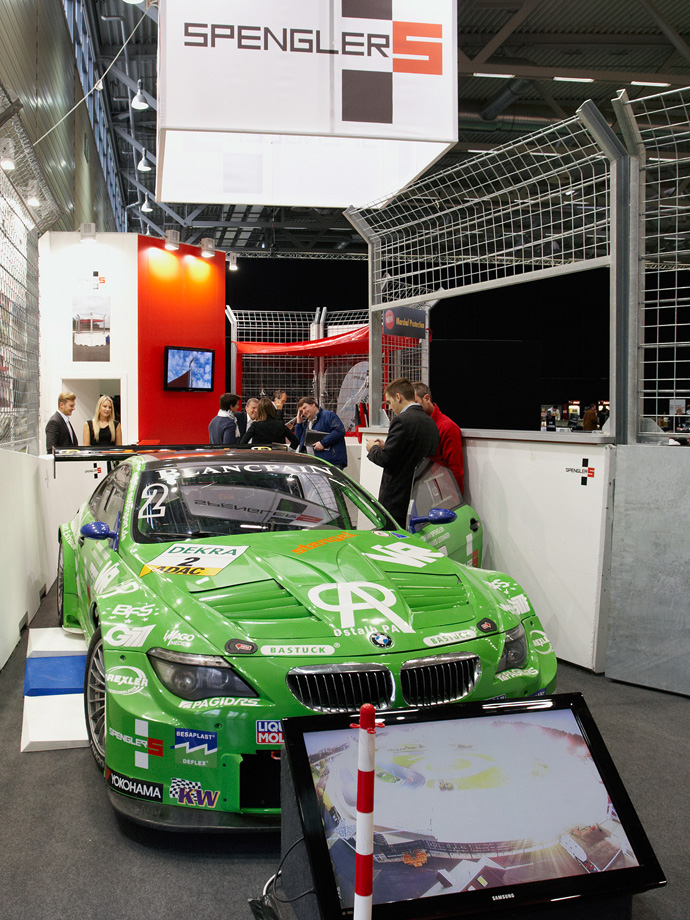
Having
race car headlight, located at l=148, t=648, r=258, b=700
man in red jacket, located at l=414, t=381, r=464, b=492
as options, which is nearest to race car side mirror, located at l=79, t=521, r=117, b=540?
race car headlight, located at l=148, t=648, r=258, b=700

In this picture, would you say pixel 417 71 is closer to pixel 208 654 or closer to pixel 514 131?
pixel 208 654

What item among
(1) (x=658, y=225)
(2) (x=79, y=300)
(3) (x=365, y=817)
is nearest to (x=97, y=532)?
(3) (x=365, y=817)

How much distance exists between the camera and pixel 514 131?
1656cm

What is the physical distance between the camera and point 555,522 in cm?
502

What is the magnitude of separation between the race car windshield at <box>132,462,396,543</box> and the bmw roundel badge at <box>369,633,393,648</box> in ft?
3.55

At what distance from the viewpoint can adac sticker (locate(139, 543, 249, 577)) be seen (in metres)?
3.21

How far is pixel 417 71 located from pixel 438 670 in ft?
16.1

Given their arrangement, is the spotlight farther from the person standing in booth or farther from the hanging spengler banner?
the hanging spengler banner

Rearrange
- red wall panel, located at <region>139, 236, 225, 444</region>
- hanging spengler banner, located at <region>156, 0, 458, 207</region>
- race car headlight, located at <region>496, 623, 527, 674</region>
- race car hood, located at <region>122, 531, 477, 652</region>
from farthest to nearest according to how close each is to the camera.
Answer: red wall panel, located at <region>139, 236, 225, 444</region> < hanging spengler banner, located at <region>156, 0, 458, 207</region> < race car headlight, located at <region>496, 623, 527, 674</region> < race car hood, located at <region>122, 531, 477, 652</region>

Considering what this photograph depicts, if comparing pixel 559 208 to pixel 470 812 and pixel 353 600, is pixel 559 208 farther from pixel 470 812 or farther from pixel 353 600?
pixel 470 812

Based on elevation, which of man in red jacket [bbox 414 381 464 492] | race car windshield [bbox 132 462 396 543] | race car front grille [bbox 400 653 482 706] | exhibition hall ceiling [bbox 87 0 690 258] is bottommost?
race car front grille [bbox 400 653 482 706]

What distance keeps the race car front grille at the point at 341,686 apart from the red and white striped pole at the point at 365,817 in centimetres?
93

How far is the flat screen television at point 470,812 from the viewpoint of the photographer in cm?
193

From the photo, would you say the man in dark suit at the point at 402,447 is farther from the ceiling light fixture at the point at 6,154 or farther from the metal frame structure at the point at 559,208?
the ceiling light fixture at the point at 6,154
